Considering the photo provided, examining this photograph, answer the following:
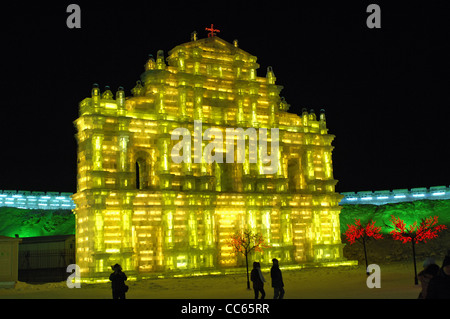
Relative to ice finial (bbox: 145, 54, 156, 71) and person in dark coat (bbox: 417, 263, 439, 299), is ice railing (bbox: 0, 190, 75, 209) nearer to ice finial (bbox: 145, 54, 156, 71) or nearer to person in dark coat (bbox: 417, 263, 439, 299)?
ice finial (bbox: 145, 54, 156, 71)

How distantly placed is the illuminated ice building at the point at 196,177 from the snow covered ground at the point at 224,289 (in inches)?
126

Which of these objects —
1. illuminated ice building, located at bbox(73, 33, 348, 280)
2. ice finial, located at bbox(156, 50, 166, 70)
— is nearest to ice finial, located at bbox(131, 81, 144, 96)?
illuminated ice building, located at bbox(73, 33, 348, 280)

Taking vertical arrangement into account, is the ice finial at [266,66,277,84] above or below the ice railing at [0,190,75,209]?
above

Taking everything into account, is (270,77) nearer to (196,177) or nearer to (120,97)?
(196,177)

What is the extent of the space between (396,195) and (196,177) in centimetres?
3974

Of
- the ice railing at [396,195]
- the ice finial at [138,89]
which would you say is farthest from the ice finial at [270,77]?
the ice railing at [396,195]

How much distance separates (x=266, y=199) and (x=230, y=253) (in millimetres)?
4825

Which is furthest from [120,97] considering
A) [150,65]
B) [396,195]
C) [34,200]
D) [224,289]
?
[396,195]

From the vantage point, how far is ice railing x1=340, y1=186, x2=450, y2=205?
62969mm

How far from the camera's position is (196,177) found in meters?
35.0

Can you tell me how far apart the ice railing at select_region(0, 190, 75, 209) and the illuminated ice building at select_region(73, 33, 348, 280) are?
32.1 meters

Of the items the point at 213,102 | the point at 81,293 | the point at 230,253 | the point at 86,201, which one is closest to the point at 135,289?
the point at 81,293

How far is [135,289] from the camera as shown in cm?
2641

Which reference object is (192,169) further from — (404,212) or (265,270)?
(404,212)
